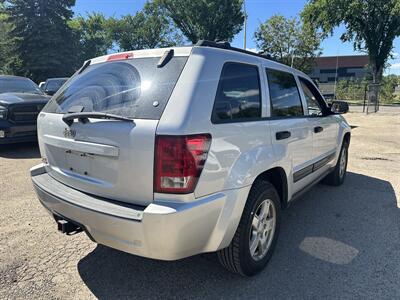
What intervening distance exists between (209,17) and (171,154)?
40984 mm

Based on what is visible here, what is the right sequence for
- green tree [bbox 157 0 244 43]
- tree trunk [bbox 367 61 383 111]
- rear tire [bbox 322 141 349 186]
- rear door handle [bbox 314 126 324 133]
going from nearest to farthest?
rear door handle [bbox 314 126 324 133] < rear tire [bbox 322 141 349 186] < tree trunk [bbox 367 61 383 111] < green tree [bbox 157 0 244 43]

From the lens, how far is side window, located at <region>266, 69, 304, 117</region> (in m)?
3.17

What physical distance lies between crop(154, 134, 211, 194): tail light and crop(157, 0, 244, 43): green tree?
127 ft

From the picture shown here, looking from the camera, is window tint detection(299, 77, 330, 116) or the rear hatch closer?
the rear hatch

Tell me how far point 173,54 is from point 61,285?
6.72 ft

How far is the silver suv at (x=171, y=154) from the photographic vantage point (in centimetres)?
216

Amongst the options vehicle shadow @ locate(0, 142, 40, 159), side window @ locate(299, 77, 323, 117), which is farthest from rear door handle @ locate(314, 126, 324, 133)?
vehicle shadow @ locate(0, 142, 40, 159)

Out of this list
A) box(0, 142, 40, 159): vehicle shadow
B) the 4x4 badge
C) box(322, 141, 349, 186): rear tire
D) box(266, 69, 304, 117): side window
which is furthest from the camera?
box(0, 142, 40, 159): vehicle shadow

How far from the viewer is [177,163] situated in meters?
2.14


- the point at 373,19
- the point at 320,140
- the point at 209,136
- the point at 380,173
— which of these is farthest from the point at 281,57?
the point at 209,136

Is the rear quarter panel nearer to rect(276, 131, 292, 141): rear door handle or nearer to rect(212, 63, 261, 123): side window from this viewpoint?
rect(212, 63, 261, 123): side window

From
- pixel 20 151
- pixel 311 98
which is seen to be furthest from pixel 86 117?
pixel 20 151

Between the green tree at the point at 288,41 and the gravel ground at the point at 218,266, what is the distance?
31252 mm

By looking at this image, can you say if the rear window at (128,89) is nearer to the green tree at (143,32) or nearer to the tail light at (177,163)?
the tail light at (177,163)
